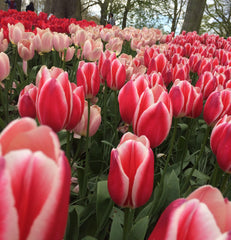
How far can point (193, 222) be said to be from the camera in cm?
34

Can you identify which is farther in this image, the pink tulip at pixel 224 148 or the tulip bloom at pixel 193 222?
the pink tulip at pixel 224 148

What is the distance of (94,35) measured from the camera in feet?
11.9

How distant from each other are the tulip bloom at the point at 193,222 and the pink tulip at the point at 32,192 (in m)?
0.13

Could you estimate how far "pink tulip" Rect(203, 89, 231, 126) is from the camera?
1.14 meters

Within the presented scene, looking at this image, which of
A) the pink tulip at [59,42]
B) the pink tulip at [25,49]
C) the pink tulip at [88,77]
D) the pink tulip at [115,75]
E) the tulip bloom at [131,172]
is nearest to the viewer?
the tulip bloom at [131,172]

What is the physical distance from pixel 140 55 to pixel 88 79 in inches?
53.9

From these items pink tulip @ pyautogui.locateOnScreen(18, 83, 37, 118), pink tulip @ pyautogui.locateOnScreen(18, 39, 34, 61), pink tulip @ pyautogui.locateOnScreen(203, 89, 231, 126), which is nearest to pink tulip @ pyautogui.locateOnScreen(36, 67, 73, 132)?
pink tulip @ pyautogui.locateOnScreen(18, 83, 37, 118)

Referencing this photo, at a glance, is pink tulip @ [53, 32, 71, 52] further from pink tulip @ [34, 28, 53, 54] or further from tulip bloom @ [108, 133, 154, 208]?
tulip bloom @ [108, 133, 154, 208]

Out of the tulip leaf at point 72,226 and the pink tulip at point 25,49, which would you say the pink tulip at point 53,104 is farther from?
the pink tulip at point 25,49

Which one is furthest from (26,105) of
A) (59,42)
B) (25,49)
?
(59,42)

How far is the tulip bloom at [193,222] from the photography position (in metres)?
0.32

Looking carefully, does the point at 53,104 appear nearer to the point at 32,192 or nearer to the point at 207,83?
the point at 32,192

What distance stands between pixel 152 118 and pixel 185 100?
395 mm

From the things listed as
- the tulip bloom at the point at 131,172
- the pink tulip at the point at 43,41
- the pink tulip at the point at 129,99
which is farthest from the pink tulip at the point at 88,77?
the pink tulip at the point at 43,41
